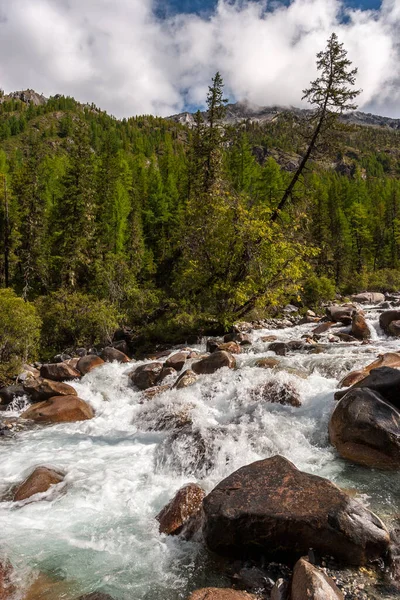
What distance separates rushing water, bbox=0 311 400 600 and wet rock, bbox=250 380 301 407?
19 cm

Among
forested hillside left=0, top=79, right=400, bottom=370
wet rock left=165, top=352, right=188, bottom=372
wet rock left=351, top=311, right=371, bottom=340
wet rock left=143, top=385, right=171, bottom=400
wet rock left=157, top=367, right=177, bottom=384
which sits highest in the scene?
forested hillside left=0, top=79, right=400, bottom=370

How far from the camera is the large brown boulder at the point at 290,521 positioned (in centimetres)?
445

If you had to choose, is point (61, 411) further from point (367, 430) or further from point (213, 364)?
point (367, 430)

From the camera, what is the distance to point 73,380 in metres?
14.8

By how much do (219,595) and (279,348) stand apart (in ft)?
39.4

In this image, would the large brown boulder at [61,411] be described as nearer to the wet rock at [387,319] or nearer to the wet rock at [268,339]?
the wet rock at [268,339]

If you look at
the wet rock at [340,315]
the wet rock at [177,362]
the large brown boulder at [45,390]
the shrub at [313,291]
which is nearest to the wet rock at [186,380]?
the wet rock at [177,362]

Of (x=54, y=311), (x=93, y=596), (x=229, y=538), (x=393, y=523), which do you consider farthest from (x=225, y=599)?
(x=54, y=311)

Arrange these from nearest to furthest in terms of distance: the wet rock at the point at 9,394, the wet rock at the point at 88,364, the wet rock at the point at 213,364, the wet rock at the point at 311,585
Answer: the wet rock at the point at 311,585 < the wet rock at the point at 213,364 < the wet rock at the point at 9,394 < the wet rock at the point at 88,364

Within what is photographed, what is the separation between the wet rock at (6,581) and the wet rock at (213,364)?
27.4 ft

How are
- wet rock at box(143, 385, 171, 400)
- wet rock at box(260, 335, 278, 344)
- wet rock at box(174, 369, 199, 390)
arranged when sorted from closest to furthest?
wet rock at box(174, 369, 199, 390), wet rock at box(143, 385, 171, 400), wet rock at box(260, 335, 278, 344)

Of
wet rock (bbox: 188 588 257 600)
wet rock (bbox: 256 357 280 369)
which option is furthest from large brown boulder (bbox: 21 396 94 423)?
wet rock (bbox: 188 588 257 600)

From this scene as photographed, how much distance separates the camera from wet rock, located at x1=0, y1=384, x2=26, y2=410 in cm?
1295

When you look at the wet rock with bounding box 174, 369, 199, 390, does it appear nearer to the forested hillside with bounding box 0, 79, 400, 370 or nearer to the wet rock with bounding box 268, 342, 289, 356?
the wet rock with bounding box 268, 342, 289, 356
